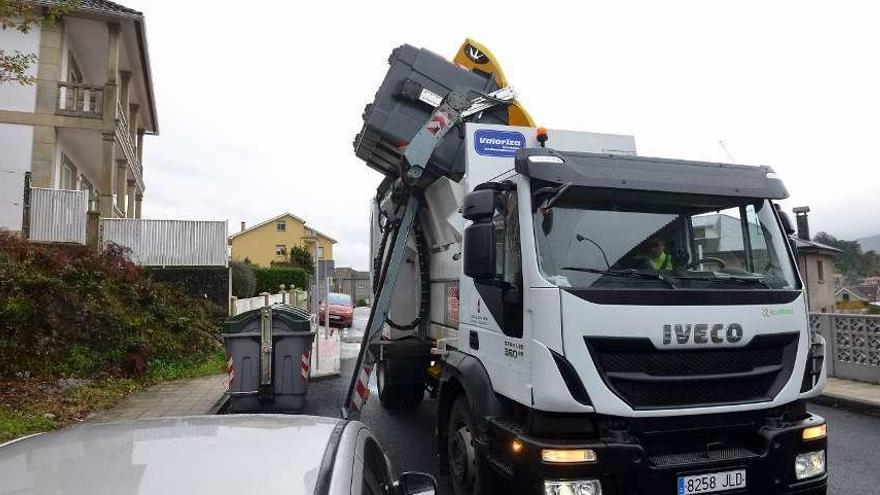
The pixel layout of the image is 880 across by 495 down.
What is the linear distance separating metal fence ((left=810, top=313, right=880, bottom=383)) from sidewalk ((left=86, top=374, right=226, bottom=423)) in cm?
→ 936

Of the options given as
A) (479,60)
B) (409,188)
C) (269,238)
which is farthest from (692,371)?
(269,238)

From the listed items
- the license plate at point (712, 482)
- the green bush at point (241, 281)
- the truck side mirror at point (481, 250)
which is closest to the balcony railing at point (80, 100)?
the green bush at point (241, 281)

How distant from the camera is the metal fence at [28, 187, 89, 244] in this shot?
13.4 metres

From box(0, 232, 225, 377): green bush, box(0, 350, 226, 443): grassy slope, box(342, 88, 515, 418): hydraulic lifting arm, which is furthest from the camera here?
box(0, 232, 225, 377): green bush

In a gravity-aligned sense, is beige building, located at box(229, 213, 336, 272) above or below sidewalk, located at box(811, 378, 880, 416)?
above

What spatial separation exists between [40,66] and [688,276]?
18397mm

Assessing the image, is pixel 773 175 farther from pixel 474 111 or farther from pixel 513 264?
pixel 474 111

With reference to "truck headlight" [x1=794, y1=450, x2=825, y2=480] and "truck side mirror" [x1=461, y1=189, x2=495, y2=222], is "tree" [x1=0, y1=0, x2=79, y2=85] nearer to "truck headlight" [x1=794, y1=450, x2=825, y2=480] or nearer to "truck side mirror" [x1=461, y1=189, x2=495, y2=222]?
"truck side mirror" [x1=461, y1=189, x2=495, y2=222]

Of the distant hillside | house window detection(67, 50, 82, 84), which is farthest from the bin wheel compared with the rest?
the distant hillside

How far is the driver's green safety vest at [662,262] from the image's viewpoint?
3793 millimetres

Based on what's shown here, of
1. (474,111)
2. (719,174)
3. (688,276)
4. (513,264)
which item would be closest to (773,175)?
(719,174)

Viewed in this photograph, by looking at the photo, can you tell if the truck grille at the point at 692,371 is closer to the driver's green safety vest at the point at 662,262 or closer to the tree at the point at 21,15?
the driver's green safety vest at the point at 662,262

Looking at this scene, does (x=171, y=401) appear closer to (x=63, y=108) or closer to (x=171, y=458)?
(x=171, y=458)

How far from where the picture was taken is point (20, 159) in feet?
52.8
